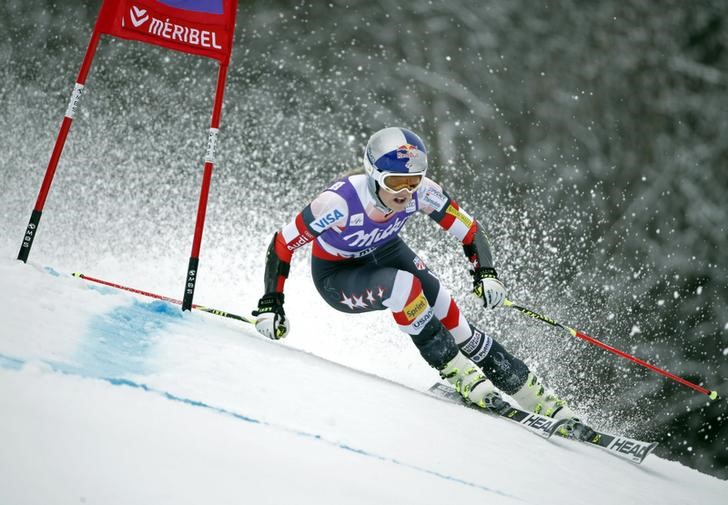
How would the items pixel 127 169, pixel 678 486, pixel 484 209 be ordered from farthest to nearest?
pixel 484 209 → pixel 127 169 → pixel 678 486

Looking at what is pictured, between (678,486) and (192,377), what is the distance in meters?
2.46

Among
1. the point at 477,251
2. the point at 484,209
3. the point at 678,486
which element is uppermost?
the point at 484,209

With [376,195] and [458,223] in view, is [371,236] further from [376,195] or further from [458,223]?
[458,223]

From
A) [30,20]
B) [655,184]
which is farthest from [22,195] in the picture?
[655,184]

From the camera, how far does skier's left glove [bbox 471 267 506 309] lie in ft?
11.1

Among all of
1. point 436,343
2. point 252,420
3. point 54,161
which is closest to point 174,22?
point 54,161

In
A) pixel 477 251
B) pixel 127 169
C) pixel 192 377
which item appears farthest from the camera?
pixel 127 169

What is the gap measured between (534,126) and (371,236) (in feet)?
18.7

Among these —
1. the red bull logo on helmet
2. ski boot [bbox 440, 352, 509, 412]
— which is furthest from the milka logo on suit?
ski boot [bbox 440, 352, 509, 412]

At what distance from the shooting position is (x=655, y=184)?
7852 mm

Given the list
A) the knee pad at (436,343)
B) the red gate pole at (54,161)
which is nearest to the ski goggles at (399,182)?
the knee pad at (436,343)

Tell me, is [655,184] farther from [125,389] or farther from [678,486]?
[125,389]

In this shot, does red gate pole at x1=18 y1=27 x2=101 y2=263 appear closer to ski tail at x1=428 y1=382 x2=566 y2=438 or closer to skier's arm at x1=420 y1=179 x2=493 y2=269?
skier's arm at x1=420 y1=179 x2=493 y2=269

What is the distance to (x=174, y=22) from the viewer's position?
3355 millimetres
